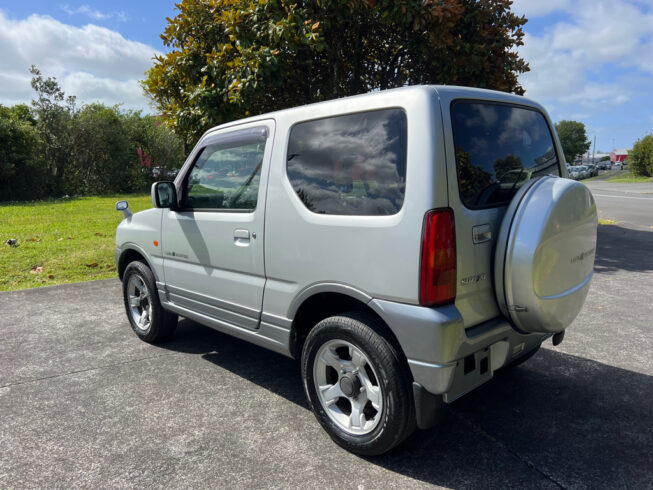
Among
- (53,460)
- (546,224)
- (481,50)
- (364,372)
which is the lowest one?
(53,460)

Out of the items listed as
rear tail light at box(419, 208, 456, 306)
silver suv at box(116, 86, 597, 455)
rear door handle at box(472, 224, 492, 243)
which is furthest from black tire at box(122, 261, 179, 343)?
rear door handle at box(472, 224, 492, 243)

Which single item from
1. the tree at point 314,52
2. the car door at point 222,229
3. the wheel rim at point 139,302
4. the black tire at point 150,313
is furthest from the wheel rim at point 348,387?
the tree at point 314,52

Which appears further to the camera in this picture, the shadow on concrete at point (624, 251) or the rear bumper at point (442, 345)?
the shadow on concrete at point (624, 251)

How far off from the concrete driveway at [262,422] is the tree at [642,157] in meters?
44.3

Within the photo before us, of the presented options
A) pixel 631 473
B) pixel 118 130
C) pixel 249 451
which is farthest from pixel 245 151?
pixel 118 130

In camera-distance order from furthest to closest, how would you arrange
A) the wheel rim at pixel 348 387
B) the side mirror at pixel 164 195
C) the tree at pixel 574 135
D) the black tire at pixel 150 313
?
the tree at pixel 574 135
the black tire at pixel 150 313
the side mirror at pixel 164 195
the wheel rim at pixel 348 387

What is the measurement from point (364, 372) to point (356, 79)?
22.3 ft

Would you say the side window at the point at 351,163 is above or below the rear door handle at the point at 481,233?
above

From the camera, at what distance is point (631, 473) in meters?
2.48

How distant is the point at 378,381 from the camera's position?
8.28 feet

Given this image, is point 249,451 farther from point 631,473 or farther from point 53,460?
point 631,473

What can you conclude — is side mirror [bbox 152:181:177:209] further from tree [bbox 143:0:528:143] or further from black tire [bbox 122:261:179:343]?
tree [bbox 143:0:528:143]

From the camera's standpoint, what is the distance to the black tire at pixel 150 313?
4348mm

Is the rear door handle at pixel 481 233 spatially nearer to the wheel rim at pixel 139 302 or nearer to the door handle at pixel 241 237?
the door handle at pixel 241 237
